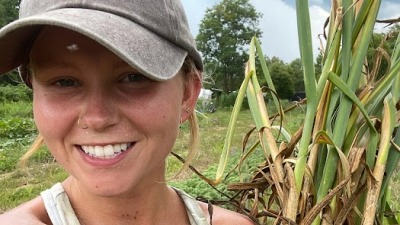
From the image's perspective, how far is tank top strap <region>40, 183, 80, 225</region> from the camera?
3.45 ft

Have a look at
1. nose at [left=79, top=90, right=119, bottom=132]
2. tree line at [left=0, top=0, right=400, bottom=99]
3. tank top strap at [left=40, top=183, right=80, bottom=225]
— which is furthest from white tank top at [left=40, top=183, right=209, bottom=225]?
tree line at [left=0, top=0, right=400, bottom=99]

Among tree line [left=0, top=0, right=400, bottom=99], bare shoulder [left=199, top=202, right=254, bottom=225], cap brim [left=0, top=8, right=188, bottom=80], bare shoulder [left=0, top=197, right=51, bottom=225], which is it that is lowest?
bare shoulder [left=199, top=202, right=254, bottom=225]

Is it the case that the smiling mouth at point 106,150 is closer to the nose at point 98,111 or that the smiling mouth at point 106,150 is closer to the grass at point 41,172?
the nose at point 98,111

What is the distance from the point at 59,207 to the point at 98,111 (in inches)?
11.0

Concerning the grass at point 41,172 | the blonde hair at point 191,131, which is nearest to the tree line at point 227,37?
the grass at point 41,172

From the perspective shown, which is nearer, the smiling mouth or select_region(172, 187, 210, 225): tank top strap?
the smiling mouth

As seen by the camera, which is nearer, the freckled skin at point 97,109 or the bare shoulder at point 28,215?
the freckled skin at point 97,109

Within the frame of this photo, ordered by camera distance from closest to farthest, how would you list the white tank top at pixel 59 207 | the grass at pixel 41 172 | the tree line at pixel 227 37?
the white tank top at pixel 59 207, the grass at pixel 41 172, the tree line at pixel 227 37

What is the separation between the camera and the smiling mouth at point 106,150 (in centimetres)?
93

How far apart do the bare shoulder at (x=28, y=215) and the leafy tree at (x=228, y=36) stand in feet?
103

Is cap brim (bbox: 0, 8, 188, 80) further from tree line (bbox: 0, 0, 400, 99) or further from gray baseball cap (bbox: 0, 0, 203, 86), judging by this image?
tree line (bbox: 0, 0, 400, 99)

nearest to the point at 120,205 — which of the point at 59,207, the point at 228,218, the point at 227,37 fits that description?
the point at 59,207

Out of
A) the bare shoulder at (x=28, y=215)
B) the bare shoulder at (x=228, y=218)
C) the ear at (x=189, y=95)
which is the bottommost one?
the bare shoulder at (x=228, y=218)

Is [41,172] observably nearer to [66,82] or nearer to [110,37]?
[66,82]
